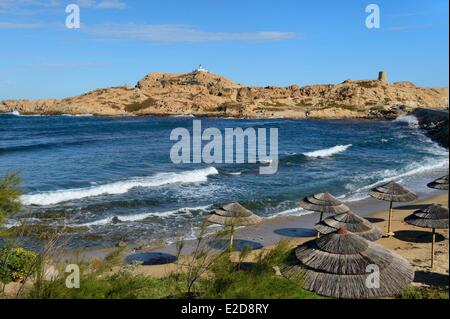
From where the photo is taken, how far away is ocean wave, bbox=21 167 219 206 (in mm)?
24906

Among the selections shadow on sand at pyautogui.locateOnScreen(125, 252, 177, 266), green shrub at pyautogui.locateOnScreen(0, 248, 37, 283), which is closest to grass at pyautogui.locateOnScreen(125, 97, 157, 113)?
shadow on sand at pyautogui.locateOnScreen(125, 252, 177, 266)

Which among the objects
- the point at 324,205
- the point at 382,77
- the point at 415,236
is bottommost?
the point at 415,236

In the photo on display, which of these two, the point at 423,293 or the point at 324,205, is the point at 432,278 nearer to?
the point at 423,293

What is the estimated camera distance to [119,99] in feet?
430

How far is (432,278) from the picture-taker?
13922 mm

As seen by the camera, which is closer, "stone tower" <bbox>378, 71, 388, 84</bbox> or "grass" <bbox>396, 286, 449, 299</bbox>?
"grass" <bbox>396, 286, 449, 299</bbox>

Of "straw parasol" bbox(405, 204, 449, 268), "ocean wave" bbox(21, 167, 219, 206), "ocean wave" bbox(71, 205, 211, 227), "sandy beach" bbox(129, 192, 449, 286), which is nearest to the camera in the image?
"sandy beach" bbox(129, 192, 449, 286)

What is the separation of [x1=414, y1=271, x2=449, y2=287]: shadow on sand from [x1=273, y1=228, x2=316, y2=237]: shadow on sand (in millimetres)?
5679

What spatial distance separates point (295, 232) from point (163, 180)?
43.5 ft

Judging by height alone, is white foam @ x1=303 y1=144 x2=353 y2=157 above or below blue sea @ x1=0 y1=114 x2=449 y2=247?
above

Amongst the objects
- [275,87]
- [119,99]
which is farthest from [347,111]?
[119,99]

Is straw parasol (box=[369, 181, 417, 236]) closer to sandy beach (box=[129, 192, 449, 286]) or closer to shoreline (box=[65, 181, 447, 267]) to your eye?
sandy beach (box=[129, 192, 449, 286])

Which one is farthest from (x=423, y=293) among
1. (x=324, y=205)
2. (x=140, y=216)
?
(x=140, y=216)
